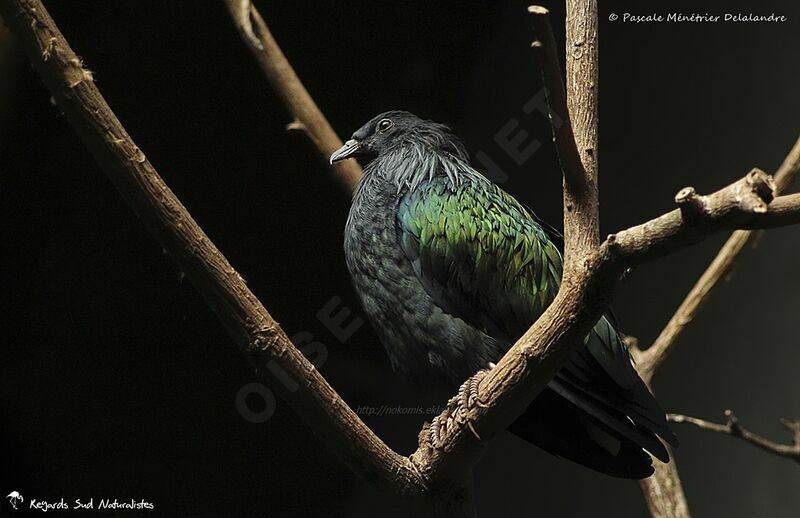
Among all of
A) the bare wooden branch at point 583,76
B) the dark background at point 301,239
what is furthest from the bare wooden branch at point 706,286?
the bare wooden branch at point 583,76

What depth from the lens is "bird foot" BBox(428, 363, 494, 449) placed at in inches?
68.2

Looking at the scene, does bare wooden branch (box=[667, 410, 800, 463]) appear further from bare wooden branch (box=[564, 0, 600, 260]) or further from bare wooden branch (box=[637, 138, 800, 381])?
bare wooden branch (box=[564, 0, 600, 260])

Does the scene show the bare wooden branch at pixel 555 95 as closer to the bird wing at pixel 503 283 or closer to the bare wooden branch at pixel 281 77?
the bird wing at pixel 503 283

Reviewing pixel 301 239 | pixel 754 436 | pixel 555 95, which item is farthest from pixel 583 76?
pixel 301 239

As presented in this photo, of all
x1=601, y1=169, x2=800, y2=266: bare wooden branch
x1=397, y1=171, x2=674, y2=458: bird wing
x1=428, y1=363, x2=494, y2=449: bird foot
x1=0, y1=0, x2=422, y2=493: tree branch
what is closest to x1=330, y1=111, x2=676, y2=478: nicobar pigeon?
x1=397, y1=171, x2=674, y2=458: bird wing

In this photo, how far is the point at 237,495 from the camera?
2941 mm

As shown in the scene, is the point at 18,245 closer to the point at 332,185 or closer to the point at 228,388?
the point at 228,388

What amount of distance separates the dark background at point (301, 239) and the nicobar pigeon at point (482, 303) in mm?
754

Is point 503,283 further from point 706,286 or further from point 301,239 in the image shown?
point 301,239

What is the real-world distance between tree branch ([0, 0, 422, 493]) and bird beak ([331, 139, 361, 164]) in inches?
35.1

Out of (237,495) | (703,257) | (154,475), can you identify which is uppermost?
(154,475)

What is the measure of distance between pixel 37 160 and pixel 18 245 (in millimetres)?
286

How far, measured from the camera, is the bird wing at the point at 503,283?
202 cm

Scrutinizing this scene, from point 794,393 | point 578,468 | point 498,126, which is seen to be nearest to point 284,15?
point 498,126
